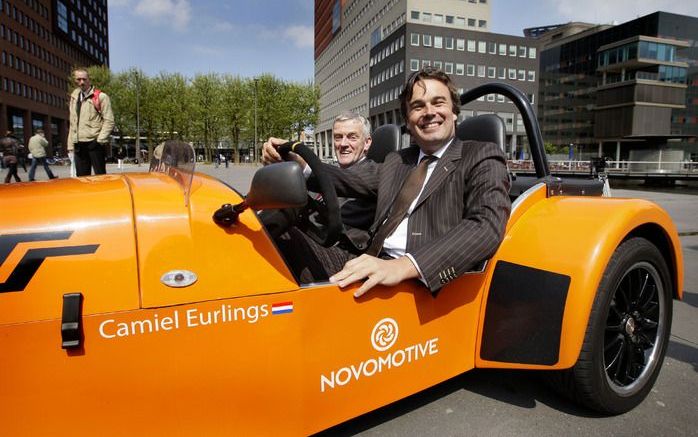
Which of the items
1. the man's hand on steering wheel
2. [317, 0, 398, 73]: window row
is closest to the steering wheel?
the man's hand on steering wheel

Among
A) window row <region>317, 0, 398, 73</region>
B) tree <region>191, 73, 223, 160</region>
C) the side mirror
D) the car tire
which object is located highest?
window row <region>317, 0, 398, 73</region>

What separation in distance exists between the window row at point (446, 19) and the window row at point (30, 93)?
48931mm

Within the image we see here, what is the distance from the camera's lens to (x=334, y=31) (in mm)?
88625

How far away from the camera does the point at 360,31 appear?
7250 centimetres

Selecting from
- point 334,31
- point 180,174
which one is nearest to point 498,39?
point 334,31

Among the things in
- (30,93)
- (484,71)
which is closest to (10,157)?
(484,71)

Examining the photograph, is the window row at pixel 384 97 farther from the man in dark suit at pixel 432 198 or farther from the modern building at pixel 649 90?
the man in dark suit at pixel 432 198

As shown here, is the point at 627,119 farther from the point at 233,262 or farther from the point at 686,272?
the point at 233,262

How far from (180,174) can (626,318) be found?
2.03 metres

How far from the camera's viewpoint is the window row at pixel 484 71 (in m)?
54.5

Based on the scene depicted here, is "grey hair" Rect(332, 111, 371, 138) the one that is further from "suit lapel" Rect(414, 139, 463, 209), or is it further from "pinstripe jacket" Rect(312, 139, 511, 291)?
"suit lapel" Rect(414, 139, 463, 209)

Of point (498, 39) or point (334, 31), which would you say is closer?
point (498, 39)

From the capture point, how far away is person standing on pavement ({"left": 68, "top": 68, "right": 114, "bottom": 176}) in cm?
493

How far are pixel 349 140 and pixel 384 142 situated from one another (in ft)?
0.97
